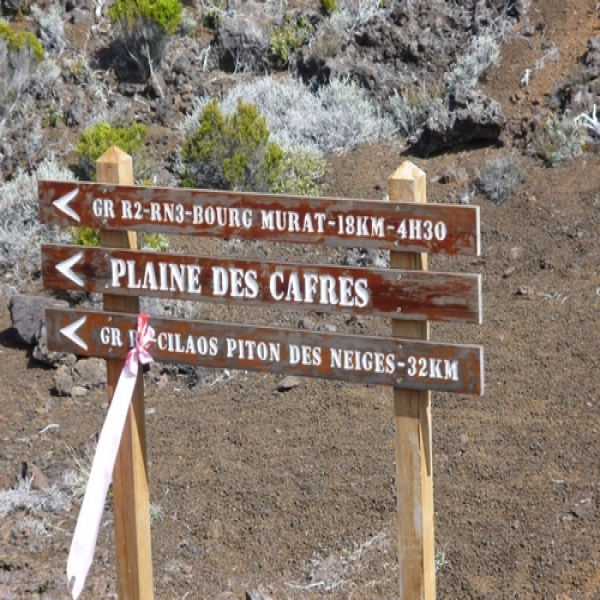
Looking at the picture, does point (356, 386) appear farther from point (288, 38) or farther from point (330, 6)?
point (330, 6)

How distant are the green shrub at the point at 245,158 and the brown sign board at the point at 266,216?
16.0 ft

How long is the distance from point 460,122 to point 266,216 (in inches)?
207

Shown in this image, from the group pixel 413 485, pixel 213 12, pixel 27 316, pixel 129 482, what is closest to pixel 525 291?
pixel 27 316

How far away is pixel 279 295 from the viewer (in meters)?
4.61

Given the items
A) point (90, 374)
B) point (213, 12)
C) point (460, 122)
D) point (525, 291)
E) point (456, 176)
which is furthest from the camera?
point (213, 12)

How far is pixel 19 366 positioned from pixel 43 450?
1.12 metres

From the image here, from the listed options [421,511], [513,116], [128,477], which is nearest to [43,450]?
[128,477]

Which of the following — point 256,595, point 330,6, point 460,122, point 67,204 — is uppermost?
point 330,6

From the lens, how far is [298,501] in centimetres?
628

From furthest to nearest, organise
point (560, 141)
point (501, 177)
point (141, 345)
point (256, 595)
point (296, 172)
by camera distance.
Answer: point (296, 172), point (560, 141), point (501, 177), point (256, 595), point (141, 345)

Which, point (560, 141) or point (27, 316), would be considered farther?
point (560, 141)

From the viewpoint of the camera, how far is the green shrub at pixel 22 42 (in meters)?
11.8

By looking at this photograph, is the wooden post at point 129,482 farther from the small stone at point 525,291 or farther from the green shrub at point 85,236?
Answer: the green shrub at point 85,236

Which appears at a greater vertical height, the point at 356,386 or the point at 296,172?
the point at 296,172
